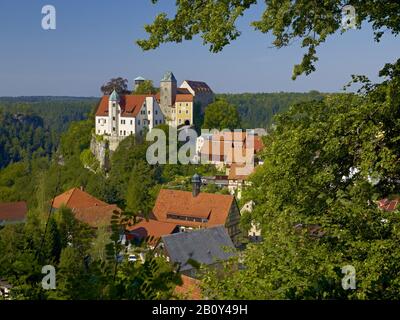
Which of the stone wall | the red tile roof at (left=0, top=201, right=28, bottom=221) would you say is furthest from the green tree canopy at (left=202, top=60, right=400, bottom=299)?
the stone wall

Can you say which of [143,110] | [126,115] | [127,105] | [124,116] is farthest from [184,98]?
[124,116]

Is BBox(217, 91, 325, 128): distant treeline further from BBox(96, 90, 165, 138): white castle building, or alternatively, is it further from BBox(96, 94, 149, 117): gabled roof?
→ BBox(96, 90, 165, 138): white castle building

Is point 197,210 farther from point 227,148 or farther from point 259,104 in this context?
point 259,104

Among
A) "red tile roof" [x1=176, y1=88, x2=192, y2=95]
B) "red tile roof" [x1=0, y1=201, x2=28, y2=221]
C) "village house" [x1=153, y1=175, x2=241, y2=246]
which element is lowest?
"village house" [x1=153, y1=175, x2=241, y2=246]

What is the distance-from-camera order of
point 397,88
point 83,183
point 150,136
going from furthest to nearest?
1. point 150,136
2. point 83,183
3. point 397,88

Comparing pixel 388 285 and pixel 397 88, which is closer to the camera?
pixel 388 285

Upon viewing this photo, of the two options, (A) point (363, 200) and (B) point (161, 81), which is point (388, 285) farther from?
(B) point (161, 81)

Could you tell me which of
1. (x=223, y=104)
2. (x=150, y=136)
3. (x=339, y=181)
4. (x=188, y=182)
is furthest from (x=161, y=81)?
(x=339, y=181)
